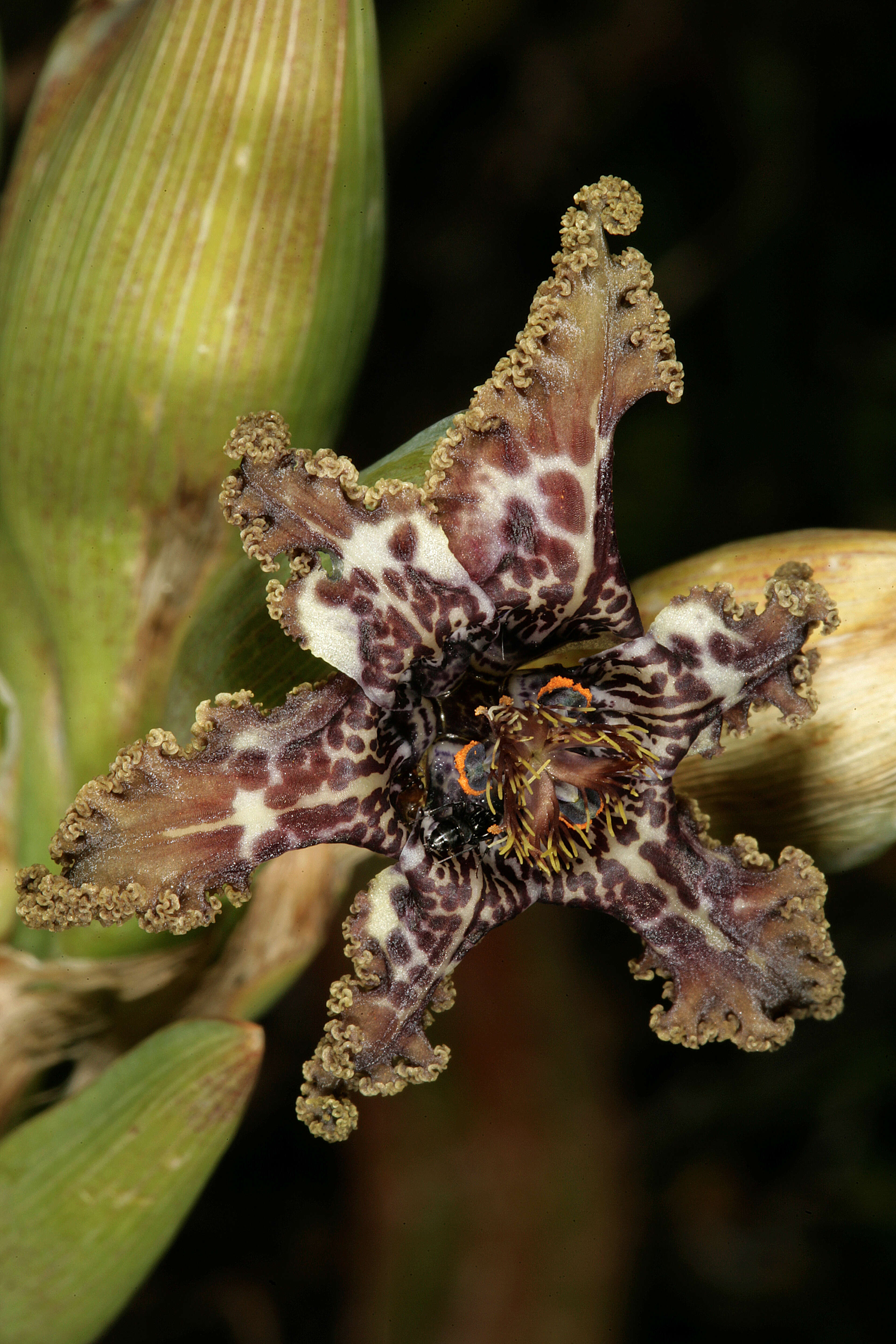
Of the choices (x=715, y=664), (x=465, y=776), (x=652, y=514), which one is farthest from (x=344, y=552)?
(x=652, y=514)

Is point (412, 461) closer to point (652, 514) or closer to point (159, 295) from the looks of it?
point (159, 295)

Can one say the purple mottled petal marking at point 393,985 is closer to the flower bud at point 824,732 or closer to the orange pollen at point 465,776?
the orange pollen at point 465,776

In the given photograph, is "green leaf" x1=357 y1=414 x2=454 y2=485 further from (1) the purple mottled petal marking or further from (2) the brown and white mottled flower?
A: (1) the purple mottled petal marking

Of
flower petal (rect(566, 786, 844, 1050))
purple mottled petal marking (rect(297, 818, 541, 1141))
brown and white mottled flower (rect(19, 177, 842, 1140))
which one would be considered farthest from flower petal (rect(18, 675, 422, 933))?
flower petal (rect(566, 786, 844, 1050))

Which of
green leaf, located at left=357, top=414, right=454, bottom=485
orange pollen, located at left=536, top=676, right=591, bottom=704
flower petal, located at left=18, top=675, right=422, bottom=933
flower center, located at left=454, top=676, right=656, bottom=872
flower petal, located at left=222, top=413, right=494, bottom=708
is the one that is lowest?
flower center, located at left=454, top=676, right=656, bottom=872

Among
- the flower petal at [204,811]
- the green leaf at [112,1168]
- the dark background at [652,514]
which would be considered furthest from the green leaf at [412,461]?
the dark background at [652,514]
